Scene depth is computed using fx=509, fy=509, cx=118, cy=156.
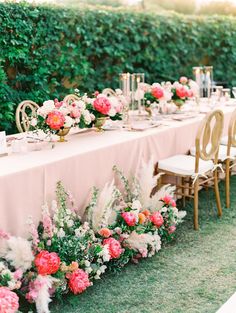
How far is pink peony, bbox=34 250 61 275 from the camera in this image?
275 centimetres

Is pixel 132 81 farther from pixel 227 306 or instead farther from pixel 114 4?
pixel 114 4

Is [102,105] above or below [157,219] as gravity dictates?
above

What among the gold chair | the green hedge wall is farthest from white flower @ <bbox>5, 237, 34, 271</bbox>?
the green hedge wall

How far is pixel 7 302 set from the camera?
8.19 feet

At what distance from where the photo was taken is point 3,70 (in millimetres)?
5383

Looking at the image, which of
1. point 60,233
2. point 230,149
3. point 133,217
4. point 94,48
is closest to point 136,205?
point 133,217

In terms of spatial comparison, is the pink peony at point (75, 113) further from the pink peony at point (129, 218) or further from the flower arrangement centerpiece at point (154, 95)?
the flower arrangement centerpiece at point (154, 95)

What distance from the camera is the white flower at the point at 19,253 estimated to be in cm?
272

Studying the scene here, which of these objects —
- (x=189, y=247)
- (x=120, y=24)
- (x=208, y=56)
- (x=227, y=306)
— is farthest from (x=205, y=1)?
(x=227, y=306)

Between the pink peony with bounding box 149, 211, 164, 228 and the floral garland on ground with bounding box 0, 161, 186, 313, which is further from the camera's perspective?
the pink peony with bounding box 149, 211, 164, 228

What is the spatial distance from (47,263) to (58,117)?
1075mm

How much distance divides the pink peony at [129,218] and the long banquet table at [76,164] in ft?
0.97

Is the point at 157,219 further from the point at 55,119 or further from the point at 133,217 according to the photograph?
the point at 55,119

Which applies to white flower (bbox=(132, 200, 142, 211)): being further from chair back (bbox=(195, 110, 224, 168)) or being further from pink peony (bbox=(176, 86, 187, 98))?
pink peony (bbox=(176, 86, 187, 98))
